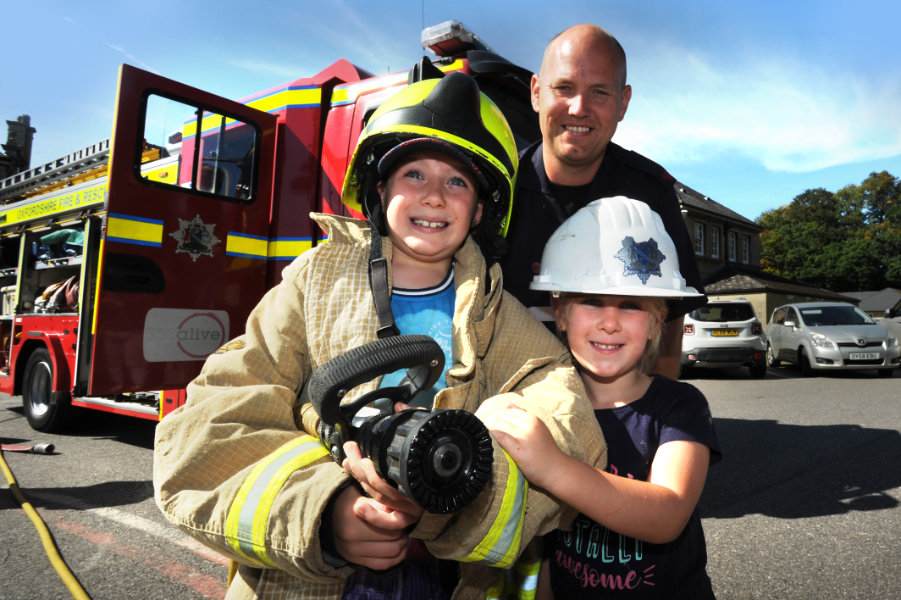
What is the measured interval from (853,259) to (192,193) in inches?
2503

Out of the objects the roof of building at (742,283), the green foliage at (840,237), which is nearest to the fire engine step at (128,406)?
the roof of building at (742,283)

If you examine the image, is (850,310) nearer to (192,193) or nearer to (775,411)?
(775,411)

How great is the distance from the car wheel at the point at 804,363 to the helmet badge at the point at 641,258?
13.0 m

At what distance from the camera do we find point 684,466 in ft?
4.78

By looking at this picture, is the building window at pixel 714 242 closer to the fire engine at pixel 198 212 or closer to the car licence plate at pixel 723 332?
the car licence plate at pixel 723 332

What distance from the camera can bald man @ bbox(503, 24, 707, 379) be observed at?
7.57ft

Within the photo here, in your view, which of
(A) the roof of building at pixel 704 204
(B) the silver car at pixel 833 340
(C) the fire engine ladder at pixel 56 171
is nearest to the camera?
(C) the fire engine ladder at pixel 56 171

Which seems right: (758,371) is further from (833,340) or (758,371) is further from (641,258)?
(641,258)

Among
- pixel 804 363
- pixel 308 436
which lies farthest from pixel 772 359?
pixel 308 436

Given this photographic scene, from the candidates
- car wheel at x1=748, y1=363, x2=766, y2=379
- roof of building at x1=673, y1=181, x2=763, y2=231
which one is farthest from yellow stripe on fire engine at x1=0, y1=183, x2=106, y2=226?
roof of building at x1=673, y1=181, x2=763, y2=231

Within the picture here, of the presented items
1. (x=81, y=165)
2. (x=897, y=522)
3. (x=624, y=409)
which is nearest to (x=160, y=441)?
(x=624, y=409)

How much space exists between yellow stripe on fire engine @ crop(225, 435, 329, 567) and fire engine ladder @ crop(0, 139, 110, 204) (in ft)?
→ 21.7

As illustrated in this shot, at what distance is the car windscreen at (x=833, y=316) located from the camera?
41.8 feet

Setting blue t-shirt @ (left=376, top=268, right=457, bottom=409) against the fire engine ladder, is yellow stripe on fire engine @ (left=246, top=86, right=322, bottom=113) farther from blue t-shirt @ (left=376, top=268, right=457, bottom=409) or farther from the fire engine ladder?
blue t-shirt @ (left=376, top=268, right=457, bottom=409)
